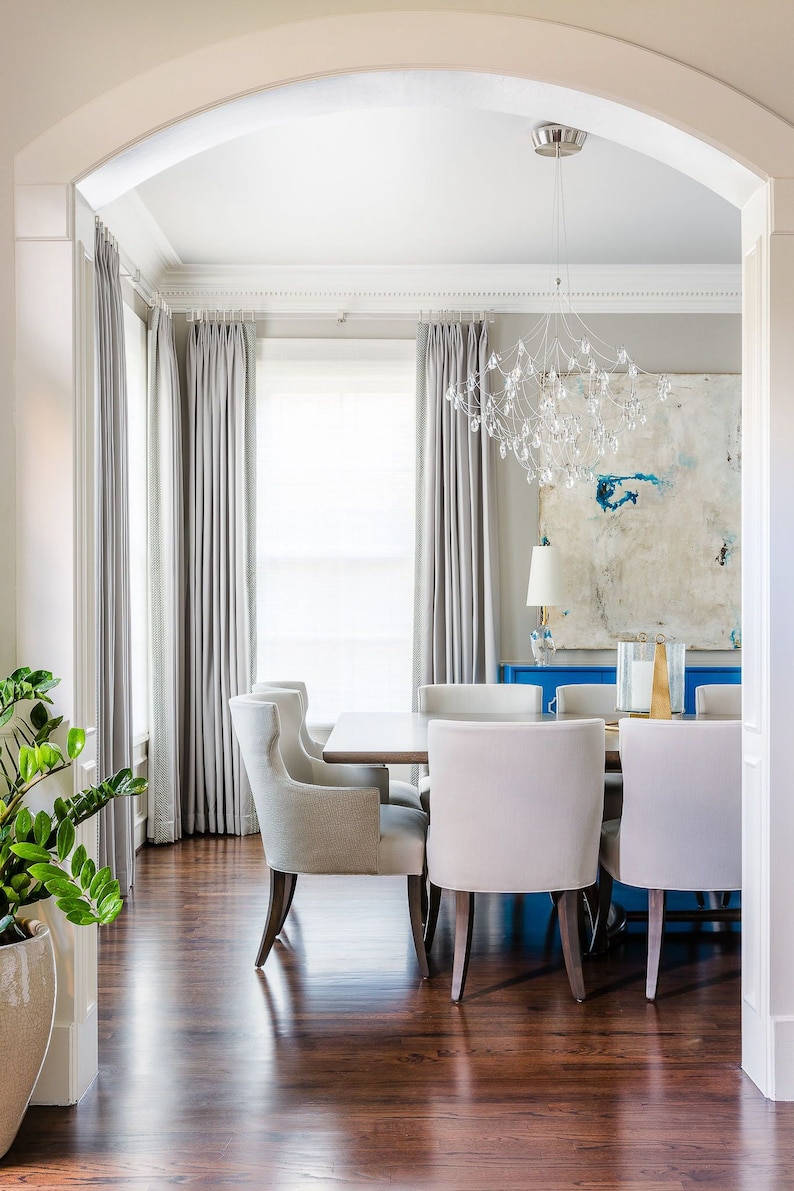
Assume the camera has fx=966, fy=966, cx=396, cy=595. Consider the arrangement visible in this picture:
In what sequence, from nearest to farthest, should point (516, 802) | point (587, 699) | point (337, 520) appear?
1. point (516, 802)
2. point (587, 699)
3. point (337, 520)

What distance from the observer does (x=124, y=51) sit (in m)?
2.52

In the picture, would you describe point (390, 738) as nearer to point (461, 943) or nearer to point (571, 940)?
point (461, 943)

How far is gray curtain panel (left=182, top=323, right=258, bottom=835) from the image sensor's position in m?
5.40

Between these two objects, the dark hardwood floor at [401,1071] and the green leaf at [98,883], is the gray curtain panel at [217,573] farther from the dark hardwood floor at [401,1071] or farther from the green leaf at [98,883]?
the green leaf at [98,883]

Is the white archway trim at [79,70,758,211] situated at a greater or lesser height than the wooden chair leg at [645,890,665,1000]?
greater

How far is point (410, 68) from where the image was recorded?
2.50 meters

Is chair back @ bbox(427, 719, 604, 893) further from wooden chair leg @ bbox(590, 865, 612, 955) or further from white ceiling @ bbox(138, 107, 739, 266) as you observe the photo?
white ceiling @ bbox(138, 107, 739, 266)

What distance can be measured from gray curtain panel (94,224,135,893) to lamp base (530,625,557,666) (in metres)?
2.22

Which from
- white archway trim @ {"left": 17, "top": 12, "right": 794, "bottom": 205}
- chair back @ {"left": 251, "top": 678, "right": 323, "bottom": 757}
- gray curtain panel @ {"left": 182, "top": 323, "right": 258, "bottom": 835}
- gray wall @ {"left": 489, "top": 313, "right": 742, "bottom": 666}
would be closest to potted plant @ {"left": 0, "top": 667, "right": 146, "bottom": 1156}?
white archway trim @ {"left": 17, "top": 12, "right": 794, "bottom": 205}

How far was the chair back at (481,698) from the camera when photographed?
445 cm

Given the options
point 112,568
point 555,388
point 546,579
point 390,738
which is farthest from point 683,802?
point 555,388

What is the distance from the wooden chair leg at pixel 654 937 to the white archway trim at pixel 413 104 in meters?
2.16

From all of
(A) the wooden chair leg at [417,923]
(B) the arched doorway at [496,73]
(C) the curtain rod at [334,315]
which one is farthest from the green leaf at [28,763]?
(C) the curtain rod at [334,315]

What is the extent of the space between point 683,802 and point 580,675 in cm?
221
